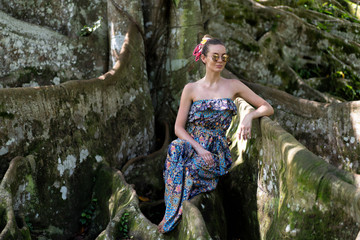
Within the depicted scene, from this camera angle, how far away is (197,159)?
3787mm

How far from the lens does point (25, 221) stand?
3936mm

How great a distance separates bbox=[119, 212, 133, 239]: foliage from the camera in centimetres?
390

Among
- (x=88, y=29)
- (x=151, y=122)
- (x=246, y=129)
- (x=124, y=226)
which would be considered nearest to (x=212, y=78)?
(x=246, y=129)

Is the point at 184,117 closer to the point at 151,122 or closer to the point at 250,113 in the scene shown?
the point at 250,113

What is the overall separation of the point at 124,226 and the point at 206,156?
106 centimetres

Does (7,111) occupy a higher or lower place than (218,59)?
lower

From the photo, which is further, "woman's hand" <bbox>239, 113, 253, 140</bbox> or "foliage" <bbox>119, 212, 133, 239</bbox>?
"foliage" <bbox>119, 212, 133, 239</bbox>

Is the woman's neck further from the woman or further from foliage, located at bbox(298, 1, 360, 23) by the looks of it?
foliage, located at bbox(298, 1, 360, 23)

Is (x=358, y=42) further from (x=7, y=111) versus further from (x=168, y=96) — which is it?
(x=7, y=111)

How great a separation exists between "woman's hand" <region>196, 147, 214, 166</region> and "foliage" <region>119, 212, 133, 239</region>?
0.96 metres

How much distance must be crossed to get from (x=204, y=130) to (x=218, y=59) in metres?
0.70

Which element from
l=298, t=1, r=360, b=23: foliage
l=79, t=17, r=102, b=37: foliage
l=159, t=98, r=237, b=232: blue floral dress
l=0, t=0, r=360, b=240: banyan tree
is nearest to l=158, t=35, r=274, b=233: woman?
l=159, t=98, r=237, b=232: blue floral dress

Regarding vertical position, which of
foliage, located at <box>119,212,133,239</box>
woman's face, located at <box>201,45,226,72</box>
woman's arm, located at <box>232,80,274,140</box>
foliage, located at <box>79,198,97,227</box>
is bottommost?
foliage, located at <box>79,198,97,227</box>

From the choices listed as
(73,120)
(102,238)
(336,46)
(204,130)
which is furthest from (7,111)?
(336,46)
